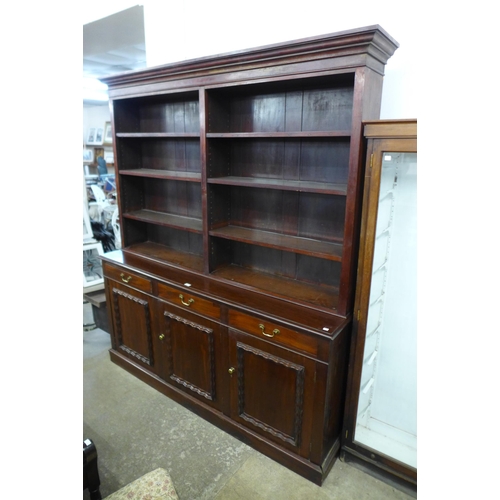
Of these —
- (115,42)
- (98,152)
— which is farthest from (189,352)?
(98,152)

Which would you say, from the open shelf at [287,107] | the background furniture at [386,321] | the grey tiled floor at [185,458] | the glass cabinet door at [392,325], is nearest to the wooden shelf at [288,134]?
the open shelf at [287,107]

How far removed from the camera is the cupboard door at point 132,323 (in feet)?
8.18

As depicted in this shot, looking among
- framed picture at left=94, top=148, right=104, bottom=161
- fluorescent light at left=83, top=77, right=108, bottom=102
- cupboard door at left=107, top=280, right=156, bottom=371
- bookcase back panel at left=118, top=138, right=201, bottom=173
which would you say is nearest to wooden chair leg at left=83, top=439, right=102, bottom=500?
cupboard door at left=107, top=280, right=156, bottom=371

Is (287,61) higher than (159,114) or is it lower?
higher

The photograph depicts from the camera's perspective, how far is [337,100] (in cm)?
183

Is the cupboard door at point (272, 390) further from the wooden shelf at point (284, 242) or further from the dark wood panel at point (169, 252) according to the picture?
the dark wood panel at point (169, 252)

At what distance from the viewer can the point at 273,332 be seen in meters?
1.80

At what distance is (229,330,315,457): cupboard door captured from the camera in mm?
1779

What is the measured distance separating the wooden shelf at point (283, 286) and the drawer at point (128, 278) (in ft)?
1.60

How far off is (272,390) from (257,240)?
0.83 m

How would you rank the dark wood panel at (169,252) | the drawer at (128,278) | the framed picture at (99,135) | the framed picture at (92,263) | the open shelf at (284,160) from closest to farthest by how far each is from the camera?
the open shelf at (284,160)
the drawer at (128,278)
the dark wood panel at (169,252)
the framed picture at (92,263)
the framed picture at (99,135)

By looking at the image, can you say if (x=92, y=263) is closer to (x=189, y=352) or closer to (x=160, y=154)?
(x=160, y=154)
